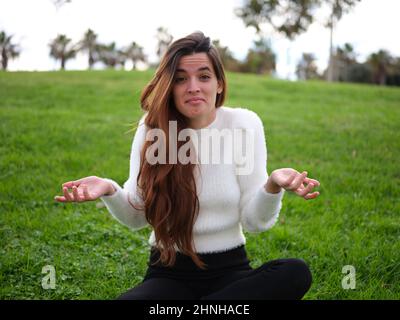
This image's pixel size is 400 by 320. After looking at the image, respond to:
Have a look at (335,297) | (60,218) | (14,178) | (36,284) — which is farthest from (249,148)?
(14,178)

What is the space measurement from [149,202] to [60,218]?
7.24ft

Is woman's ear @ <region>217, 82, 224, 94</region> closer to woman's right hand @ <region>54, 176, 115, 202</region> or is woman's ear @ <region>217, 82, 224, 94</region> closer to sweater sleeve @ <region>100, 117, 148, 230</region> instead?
sweater sleeve @ <region>100, 117, 148, 230</region>

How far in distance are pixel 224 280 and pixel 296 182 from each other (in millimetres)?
845

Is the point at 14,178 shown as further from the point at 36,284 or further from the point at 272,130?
the point at 272,130

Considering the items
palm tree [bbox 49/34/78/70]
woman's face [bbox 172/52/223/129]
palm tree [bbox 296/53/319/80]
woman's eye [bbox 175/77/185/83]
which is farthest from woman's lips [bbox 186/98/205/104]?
palm tree [bbox 296/53/319/80]

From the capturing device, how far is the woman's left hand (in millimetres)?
2205

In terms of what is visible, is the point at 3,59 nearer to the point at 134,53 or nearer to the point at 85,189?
the point at 134,53

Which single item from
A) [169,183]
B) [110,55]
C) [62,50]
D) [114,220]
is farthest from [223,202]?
[110,55]

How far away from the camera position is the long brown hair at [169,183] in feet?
8.91

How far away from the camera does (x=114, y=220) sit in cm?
469

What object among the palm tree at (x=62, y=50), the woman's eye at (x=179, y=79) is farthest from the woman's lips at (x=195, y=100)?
the palm tree at (x=62, y=50)

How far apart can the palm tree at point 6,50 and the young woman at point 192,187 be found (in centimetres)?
3189

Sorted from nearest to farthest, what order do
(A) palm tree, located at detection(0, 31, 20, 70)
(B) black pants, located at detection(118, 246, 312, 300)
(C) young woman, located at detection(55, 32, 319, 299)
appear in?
(B) black pants, located at detection(118, 246, 312, 300) → (C) young woman, located at detection(55, 32, 319, 299) → (A) palm tree, located at detection(0, 31, 20, 70)
